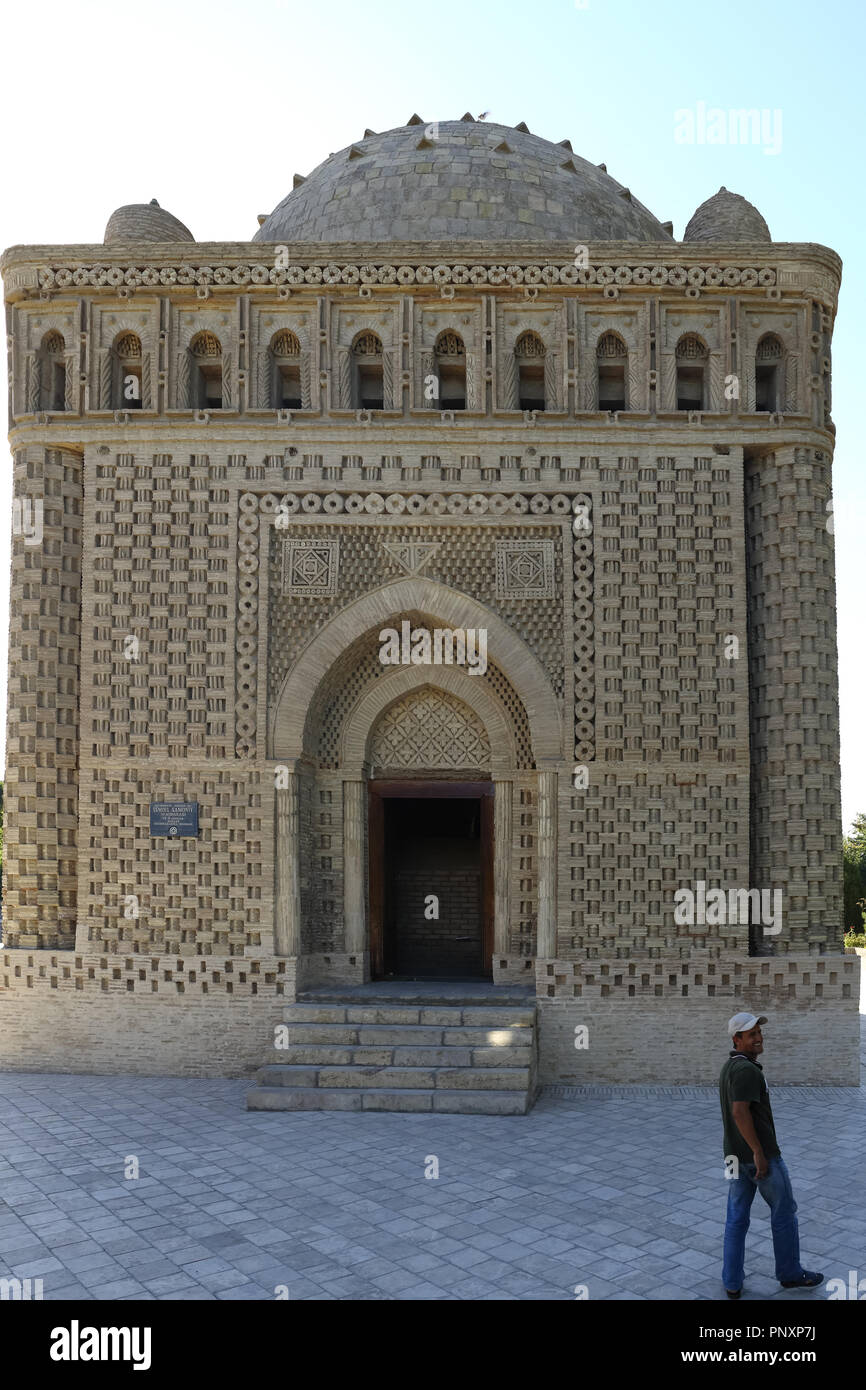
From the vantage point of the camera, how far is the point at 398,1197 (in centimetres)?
649

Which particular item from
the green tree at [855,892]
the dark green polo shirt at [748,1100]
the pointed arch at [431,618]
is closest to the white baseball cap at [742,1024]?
the dark green polo shirt at [748,1100]

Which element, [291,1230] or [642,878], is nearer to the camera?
[291,1230]

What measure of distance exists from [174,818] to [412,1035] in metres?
2.99

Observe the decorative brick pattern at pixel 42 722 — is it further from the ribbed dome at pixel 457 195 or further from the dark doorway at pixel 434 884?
the ribbed dome at pixel 457 195

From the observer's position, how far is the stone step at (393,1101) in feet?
27.7

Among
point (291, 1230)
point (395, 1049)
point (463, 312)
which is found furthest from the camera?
point (463, 312)

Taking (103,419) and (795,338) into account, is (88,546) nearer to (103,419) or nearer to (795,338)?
(103,419)

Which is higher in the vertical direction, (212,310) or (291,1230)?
(212,310)

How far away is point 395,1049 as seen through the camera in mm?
9000

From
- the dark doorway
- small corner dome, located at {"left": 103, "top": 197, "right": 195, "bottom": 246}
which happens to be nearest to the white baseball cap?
the dark doorway

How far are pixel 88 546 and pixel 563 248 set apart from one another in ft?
17.8

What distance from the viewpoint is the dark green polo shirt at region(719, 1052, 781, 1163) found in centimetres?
485

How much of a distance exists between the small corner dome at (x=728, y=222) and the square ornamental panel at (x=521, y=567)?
3.71m

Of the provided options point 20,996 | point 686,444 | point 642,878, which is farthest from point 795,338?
point 20,996
